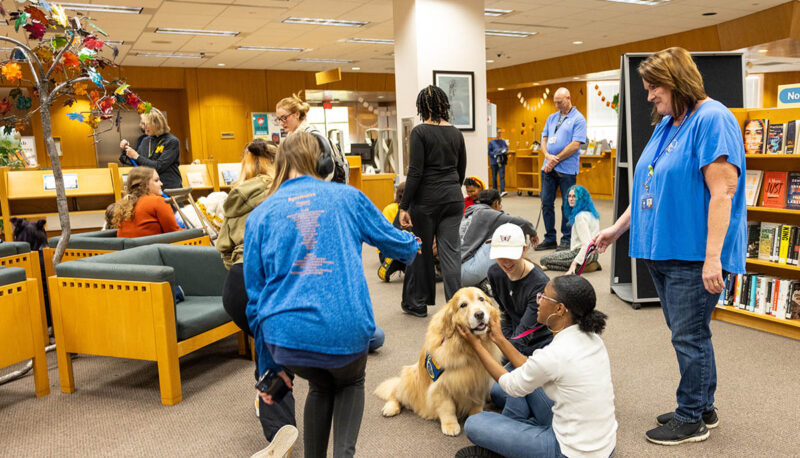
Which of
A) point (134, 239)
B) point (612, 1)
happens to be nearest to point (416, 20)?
point (612, 1)

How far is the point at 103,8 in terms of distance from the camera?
7758mm

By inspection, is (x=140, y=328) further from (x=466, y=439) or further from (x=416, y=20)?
(x=416, y=20)

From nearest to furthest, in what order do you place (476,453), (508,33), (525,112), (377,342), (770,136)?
(476,453)
(377,342)
(770,136)
(508,33)
(525,112)

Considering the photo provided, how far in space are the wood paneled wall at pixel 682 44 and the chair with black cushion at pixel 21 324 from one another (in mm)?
10455

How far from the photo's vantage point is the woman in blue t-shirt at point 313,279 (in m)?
1.61

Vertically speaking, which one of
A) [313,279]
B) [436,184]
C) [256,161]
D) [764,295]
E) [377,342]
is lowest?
[377,342]

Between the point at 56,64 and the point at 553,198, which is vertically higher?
the point at 56,64

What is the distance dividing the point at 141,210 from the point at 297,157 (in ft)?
9.12

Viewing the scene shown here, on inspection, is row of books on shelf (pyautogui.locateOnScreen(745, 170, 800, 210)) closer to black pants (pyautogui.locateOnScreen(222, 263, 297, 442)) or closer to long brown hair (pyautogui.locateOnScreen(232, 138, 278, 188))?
long brown hair (pyautogui.locateOnScreen(232, 138, 278, 188))

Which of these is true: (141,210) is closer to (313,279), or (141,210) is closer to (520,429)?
(313,279)

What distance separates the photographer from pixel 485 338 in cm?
244

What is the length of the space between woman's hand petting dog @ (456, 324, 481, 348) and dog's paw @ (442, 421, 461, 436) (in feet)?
1.54

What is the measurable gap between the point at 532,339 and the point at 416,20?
498cm

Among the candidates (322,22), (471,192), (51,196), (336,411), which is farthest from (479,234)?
(322,22)
